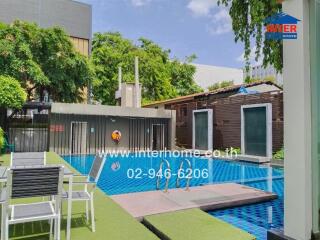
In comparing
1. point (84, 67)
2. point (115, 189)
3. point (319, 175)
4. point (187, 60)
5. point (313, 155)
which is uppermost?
point (187, 60)

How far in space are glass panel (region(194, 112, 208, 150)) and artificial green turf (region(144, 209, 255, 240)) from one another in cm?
1375

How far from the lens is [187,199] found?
6.32m

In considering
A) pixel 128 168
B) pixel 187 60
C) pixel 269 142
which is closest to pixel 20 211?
pixel 128 168

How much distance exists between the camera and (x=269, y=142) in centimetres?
1438

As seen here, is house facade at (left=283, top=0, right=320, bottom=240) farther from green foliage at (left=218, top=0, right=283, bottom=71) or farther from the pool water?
green foliage at (left=218, top=0, right=283, bottom=71)

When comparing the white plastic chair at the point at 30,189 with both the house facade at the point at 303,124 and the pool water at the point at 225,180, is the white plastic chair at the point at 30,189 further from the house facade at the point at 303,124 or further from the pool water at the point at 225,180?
the pool water at the point at 225,180

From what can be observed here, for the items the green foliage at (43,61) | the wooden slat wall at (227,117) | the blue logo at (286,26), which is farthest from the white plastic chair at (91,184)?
the green foliage at (43,61)

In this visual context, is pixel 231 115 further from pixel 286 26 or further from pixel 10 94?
pixel 286 26

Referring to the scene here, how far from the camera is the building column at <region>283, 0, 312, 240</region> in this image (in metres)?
3.34

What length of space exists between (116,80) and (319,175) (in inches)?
993

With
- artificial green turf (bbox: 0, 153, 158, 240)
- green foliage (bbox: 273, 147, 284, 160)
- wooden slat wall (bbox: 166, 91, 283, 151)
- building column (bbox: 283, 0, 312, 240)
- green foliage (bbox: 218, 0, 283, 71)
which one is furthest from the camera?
wooden slat wall (bbox: 166, 91, 283, 151)

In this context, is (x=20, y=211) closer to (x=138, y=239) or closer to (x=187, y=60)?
(x=138, y=239)

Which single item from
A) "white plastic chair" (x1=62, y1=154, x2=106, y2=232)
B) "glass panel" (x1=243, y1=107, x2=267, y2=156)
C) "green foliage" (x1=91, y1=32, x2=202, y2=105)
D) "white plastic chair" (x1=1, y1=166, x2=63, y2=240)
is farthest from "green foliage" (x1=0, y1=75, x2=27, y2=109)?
"green foliage" (x1=91, y1=32, x2=202, y2=105)

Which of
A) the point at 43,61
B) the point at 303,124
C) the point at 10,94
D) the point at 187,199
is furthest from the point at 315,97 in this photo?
the point at 43,61
